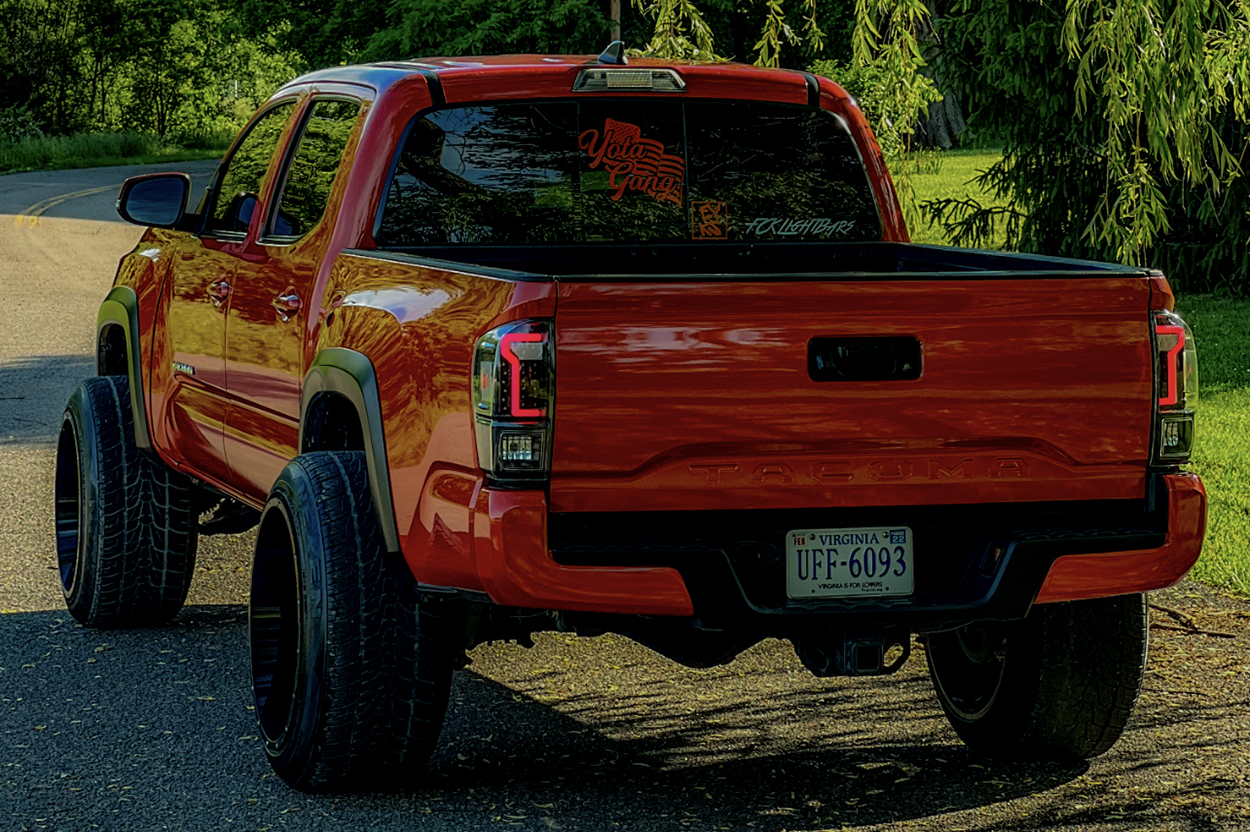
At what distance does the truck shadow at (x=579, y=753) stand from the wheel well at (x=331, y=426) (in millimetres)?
903

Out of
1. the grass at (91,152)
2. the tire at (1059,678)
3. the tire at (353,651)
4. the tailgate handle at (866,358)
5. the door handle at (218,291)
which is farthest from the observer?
the grass at (91,152)

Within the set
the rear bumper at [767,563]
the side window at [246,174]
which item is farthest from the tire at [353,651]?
the side window at [246,174]

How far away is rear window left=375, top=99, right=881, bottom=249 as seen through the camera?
18.4 ft

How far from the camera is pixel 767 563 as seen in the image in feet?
14.1

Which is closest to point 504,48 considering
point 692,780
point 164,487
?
point 164,487

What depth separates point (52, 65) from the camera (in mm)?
61562

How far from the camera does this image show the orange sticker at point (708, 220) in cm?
586

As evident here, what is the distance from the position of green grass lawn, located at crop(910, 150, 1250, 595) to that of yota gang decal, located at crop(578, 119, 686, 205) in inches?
97.3

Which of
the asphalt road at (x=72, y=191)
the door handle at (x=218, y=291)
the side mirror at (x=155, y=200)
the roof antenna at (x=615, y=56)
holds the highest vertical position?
the roof antenna at (x=615, y=56)

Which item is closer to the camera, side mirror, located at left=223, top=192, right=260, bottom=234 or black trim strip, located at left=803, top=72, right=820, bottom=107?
black trim strip, located at left=803, top=72, right=820, bottom=107

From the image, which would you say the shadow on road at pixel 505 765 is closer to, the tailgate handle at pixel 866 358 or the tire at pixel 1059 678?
the tire at pixel 1059 678

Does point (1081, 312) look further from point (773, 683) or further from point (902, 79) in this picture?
point (902, 79)

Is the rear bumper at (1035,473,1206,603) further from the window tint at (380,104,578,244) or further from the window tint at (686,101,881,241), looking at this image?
the window tint at (380,104,578,244)

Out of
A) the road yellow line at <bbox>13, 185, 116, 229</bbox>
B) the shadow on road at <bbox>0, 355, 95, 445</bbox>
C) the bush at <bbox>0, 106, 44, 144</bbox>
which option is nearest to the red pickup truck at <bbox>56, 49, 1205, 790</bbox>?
the shadow on road at <bbox>0, 355, 95, 445</bbox>
